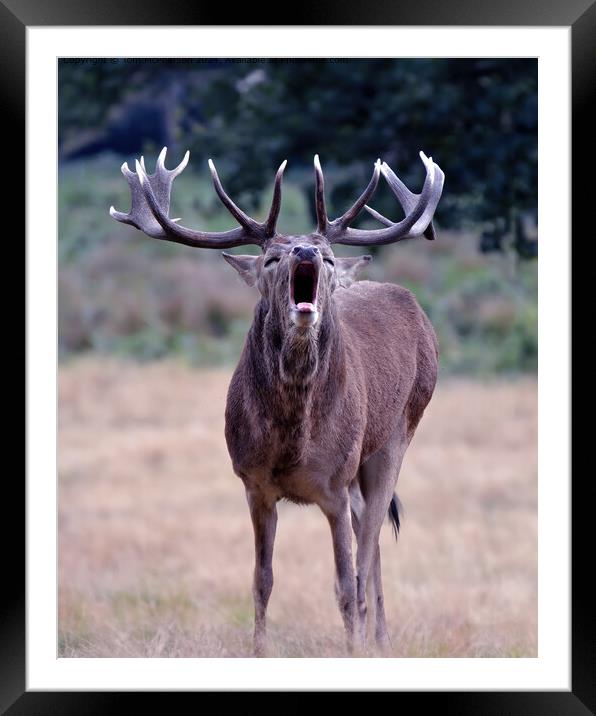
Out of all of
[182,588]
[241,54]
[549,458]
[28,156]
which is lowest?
[182,588]

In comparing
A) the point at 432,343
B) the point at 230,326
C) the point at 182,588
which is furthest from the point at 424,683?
the point at 230,326

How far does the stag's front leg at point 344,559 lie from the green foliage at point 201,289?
1251cm

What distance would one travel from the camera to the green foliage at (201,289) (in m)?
22.4

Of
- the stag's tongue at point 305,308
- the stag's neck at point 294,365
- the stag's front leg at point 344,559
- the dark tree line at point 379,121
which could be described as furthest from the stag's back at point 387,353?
the dark tree line at point 379,121

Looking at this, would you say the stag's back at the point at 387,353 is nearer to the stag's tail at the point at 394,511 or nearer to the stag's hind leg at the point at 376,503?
the stag's hind leg at the point at 376,503

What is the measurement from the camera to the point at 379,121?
1384cm

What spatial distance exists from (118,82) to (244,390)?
8.89 meters

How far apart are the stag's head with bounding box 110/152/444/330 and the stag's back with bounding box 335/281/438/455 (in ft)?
2.06

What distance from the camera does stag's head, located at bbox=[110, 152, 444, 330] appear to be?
7316 mm

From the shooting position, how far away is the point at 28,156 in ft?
22.1

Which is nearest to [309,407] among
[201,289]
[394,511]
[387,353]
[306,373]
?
[306,373]

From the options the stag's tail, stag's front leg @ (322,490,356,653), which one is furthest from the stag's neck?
the stag's tail

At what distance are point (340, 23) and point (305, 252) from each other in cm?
111

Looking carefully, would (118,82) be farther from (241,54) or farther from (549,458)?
(549,458)
